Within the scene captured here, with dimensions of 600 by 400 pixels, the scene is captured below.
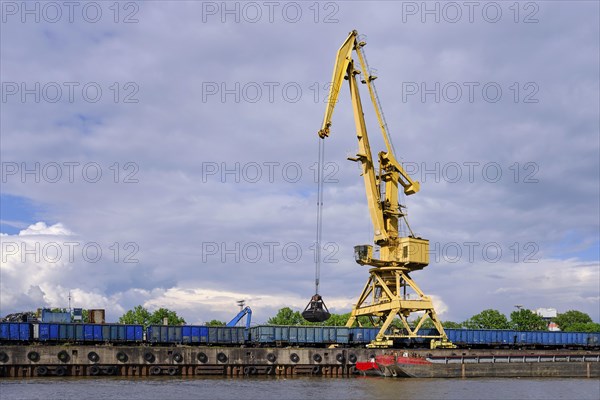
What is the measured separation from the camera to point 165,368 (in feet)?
222

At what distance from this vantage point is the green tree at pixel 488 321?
15350 centimetres

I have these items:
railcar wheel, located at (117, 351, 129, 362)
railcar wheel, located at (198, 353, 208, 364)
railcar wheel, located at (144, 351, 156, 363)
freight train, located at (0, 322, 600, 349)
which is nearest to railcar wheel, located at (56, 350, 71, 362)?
freight train, located at (0, 322, 600, 349)

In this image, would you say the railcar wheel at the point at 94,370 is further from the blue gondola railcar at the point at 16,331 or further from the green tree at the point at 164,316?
the green tree at the point at 164,316

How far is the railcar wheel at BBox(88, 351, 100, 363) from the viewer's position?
64.6 metres

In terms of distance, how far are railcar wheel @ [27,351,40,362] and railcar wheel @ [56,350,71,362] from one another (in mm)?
1773

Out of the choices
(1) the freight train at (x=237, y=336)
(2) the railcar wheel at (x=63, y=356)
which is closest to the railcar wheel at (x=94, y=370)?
(2) the railcar wheel at (x=63, y=356)

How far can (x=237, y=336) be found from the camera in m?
75.4

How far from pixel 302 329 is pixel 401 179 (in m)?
21.3

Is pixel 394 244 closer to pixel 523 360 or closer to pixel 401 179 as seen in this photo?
pixel 401 179

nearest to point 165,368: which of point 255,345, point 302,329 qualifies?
point 255,345

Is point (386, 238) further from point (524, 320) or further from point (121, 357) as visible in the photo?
point (524, 320)

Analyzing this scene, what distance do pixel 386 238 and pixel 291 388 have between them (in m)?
26.5

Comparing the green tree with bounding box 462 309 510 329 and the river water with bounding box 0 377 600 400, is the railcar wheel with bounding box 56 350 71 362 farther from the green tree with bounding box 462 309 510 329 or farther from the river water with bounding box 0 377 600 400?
the green tree with bounding box 462 309 510 329

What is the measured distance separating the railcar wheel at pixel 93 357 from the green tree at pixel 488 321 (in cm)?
10794
